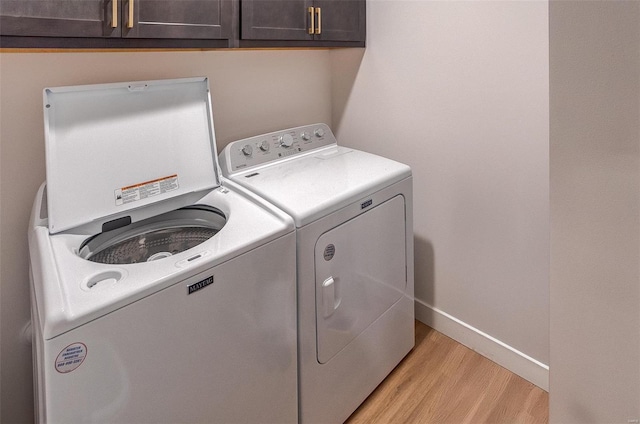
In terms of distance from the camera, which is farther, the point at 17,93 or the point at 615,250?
the point at 17,93

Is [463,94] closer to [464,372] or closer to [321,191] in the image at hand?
[321,191]

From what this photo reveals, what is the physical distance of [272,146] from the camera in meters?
1.96

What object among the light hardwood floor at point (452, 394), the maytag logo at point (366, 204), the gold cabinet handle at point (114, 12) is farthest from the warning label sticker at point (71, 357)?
the light hardwood floor at point (452, 394)

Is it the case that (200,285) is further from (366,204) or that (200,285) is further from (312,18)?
(312,18)

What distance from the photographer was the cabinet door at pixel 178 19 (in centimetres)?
133

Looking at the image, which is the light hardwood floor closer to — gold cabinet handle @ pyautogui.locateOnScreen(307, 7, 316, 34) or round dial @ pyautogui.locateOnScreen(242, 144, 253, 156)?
round dial @ pyautogui.locateOnScreen(242, 144, 253, 156)

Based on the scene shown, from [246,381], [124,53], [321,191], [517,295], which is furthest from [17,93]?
[517,295]

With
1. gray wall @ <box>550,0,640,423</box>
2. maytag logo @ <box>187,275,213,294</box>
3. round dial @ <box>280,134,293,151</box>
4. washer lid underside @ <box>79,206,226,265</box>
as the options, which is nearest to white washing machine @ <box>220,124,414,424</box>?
round dial @ <box>280,134,293,151</box>

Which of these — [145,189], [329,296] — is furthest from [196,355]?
[145,189]

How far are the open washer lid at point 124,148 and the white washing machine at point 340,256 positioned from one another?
0.19 meters

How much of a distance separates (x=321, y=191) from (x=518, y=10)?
3.48 feet

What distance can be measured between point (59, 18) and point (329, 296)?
3.96 ft

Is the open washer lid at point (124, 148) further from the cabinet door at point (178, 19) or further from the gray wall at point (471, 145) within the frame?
the gray wall at point (471, 145)

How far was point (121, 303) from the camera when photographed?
1.00 meters
